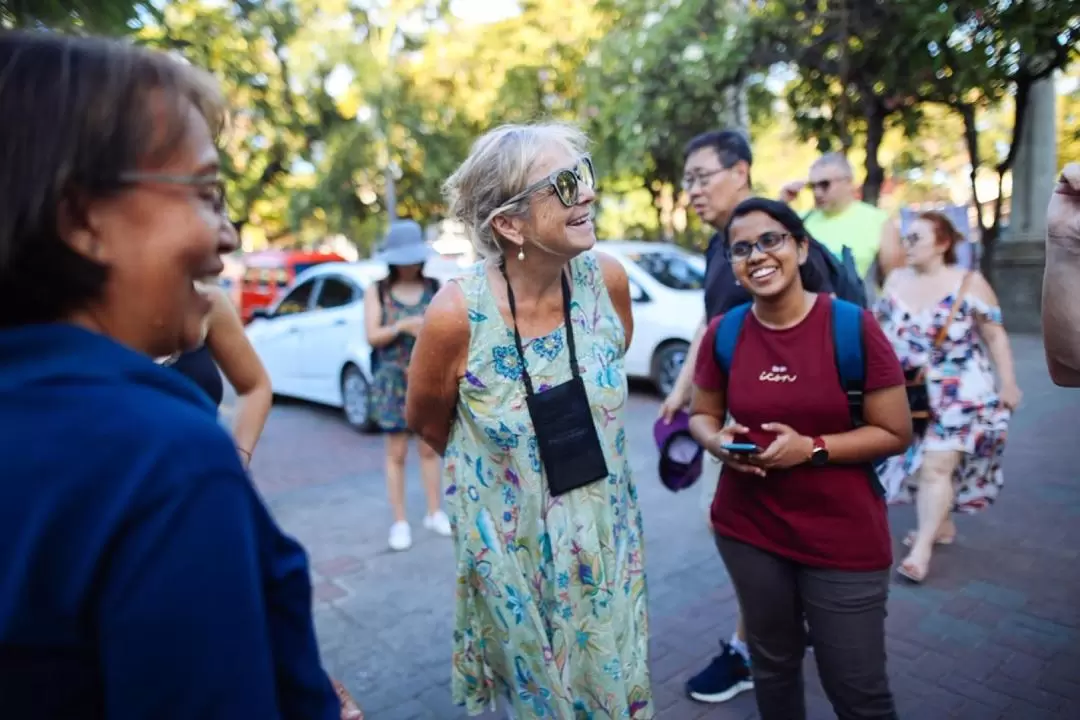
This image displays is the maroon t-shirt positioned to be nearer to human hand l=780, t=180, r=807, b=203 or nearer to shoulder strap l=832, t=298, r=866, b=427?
shoulder strap l=832, t=298, r=866, b=427

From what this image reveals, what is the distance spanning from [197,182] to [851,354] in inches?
69.6

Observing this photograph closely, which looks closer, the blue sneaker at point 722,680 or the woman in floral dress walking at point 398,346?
the blue sneaker at point 722,680

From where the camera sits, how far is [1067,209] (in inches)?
68.2

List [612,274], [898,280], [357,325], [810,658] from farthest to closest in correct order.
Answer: [357,325] < [898,280] < [810,658] < [612,274]

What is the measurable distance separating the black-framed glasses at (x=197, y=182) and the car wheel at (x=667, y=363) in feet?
24.6

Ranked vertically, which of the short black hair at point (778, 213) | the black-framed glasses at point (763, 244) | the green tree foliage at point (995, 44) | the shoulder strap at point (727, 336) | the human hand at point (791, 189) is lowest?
the shoulder strap at point (727, 336)

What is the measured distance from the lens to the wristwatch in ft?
6.99

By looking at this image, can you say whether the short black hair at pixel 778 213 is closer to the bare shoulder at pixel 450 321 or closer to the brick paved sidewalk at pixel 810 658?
the bare shoulder at pixel 450 321

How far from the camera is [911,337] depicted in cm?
413

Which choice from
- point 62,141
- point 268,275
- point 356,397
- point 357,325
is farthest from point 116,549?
point 268,275

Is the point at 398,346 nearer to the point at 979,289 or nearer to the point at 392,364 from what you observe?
the point at 392,364

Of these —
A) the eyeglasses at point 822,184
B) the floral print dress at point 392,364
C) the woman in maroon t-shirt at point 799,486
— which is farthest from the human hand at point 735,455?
the floral print dress at point 392,364

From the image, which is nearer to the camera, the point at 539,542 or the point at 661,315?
the point at 539,542

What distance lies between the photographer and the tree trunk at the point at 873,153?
10883 mm
